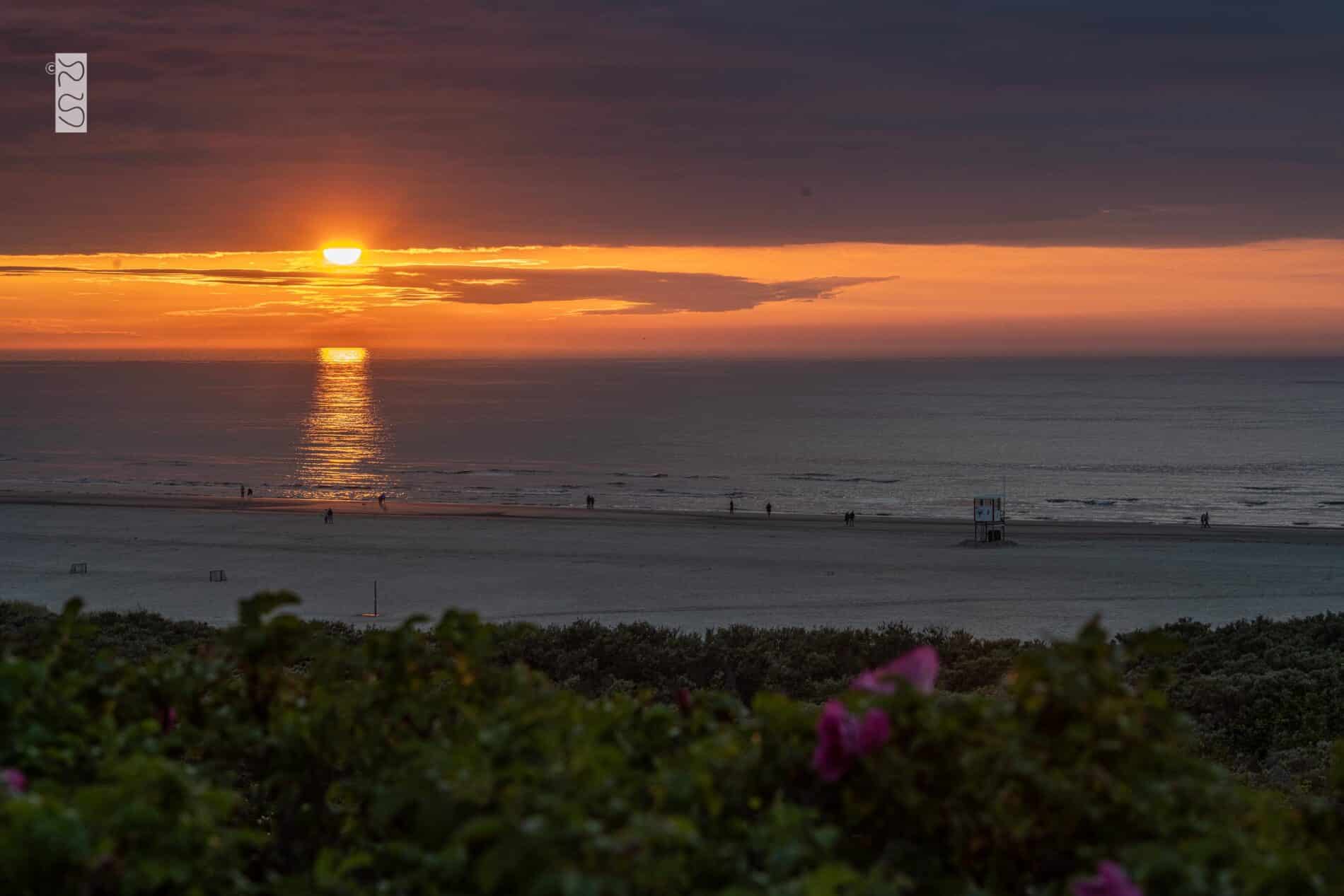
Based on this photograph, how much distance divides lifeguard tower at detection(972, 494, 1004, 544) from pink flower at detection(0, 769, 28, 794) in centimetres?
4815

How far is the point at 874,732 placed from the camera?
3.03m

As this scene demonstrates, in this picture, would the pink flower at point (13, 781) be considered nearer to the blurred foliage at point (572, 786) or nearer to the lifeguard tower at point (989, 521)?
the blurred foliage at point (572, 786)

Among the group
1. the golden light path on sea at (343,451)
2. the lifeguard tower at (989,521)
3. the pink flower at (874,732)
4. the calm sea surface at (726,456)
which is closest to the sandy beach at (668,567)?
the lifeguard tower at (989,521)

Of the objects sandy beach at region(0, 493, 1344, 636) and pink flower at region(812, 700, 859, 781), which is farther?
sandy beach at region(0, 493, 1344, 636)

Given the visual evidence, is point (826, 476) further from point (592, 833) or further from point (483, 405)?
point (483, 405)

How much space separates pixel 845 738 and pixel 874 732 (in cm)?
7

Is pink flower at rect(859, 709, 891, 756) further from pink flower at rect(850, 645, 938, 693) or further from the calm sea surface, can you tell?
the calm sea surface

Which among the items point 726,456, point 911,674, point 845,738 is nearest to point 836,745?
point 845,738

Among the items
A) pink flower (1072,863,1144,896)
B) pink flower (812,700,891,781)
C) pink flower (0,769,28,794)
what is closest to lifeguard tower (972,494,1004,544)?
pink flower (812,700,891,781)

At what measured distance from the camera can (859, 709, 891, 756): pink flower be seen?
3029mm

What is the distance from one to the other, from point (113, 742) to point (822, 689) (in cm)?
1188

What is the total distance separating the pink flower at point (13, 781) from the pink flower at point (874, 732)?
6.22 ft

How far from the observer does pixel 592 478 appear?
3273 inches

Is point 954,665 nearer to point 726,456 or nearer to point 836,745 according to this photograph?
point 836,745
